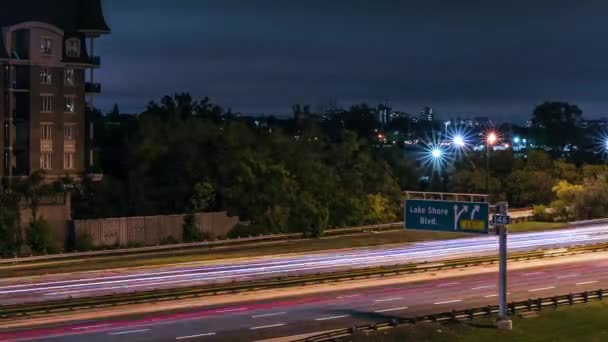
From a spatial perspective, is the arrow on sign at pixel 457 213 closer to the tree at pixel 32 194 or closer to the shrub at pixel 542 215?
the tree at pixel 32 194

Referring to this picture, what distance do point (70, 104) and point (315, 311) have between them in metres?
40.6

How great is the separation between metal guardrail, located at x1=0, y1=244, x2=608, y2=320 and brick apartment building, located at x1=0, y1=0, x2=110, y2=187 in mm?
29893

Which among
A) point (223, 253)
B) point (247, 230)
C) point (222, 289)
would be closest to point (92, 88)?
point (247, 230)

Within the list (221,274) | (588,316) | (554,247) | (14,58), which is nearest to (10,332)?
(221,274)

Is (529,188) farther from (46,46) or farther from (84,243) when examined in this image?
(84,243)

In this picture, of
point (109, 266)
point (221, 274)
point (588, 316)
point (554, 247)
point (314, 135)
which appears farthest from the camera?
point (314, 135)

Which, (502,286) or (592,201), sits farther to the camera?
(592,201)

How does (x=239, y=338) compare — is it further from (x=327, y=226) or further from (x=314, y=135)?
(x=314, y=135)

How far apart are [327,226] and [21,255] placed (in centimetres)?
2979

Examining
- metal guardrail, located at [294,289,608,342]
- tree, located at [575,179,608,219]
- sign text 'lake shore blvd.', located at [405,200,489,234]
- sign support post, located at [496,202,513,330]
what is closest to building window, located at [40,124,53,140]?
sign text 'lake shore blvd.', located at [405,200,489,234]

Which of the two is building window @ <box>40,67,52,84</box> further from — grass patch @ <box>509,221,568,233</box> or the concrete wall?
grass patch @ <box>509,221,568,233</box>

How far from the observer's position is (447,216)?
4216cm

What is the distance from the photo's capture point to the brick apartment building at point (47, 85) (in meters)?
69.1

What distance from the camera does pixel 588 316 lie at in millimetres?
39812
